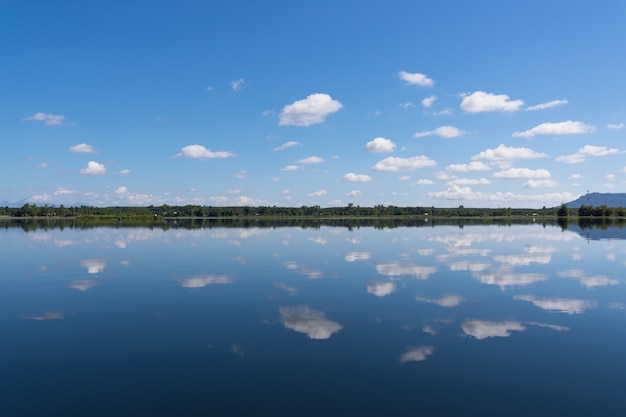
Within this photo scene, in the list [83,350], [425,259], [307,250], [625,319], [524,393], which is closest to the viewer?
[524,393]

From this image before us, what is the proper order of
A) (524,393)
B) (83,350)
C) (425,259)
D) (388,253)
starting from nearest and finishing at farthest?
(524,393)
(83,350)
(425,259)
(388,253)

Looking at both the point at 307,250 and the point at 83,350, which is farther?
the point at 307,250

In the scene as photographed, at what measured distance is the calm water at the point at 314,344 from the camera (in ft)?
32.9

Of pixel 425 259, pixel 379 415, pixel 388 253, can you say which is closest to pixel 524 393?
pixel 379 415

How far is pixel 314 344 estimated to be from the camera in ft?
46.1

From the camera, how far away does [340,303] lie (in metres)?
20.1

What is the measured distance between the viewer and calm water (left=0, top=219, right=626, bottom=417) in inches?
395

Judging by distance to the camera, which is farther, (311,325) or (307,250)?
(307,250)

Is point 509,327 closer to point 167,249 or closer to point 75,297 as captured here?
point 75,297

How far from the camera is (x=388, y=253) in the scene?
41.8 meters

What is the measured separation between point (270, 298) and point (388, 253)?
74.7 feet

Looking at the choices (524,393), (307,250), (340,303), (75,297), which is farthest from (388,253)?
(524,393)

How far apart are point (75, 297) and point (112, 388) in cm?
1341

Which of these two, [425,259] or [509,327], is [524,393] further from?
[425,259]
